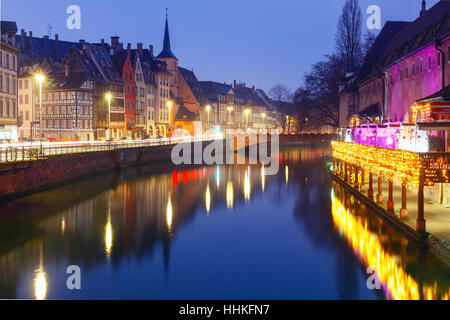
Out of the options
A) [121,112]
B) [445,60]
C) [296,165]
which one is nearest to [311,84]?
[296,165]

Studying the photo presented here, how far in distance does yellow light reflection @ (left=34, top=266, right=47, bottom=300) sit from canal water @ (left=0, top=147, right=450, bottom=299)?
0.03 m

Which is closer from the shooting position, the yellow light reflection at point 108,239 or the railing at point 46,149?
the yellow light reflection at point 108,239

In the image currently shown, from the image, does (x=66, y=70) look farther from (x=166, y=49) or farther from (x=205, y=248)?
(x=205, y=248)

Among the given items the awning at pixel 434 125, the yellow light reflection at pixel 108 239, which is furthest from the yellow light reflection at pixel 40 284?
the awning at pixel 434 125

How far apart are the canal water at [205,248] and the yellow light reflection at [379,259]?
2.1 inches

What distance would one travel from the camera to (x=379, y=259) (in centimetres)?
2130

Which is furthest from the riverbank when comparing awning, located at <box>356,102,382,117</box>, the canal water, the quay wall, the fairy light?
the quay wall

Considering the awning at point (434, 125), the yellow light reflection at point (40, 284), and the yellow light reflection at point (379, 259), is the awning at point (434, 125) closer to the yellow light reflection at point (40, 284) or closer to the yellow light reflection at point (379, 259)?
the yellow light reflection at point (379, 259)

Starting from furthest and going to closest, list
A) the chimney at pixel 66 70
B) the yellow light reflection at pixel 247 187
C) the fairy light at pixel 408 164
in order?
the chimney at pixel 66 70 < the yellow light reflection at pixel 247 187 < the fairy light at pixel 408 164

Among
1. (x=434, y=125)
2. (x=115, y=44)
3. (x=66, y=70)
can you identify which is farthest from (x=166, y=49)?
(x=434, y=125)

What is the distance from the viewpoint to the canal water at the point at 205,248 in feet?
59.6

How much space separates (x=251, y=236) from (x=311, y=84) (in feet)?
179

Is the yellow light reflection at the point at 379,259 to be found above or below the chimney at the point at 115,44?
below

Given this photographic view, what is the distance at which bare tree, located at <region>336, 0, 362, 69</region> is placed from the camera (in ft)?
260
